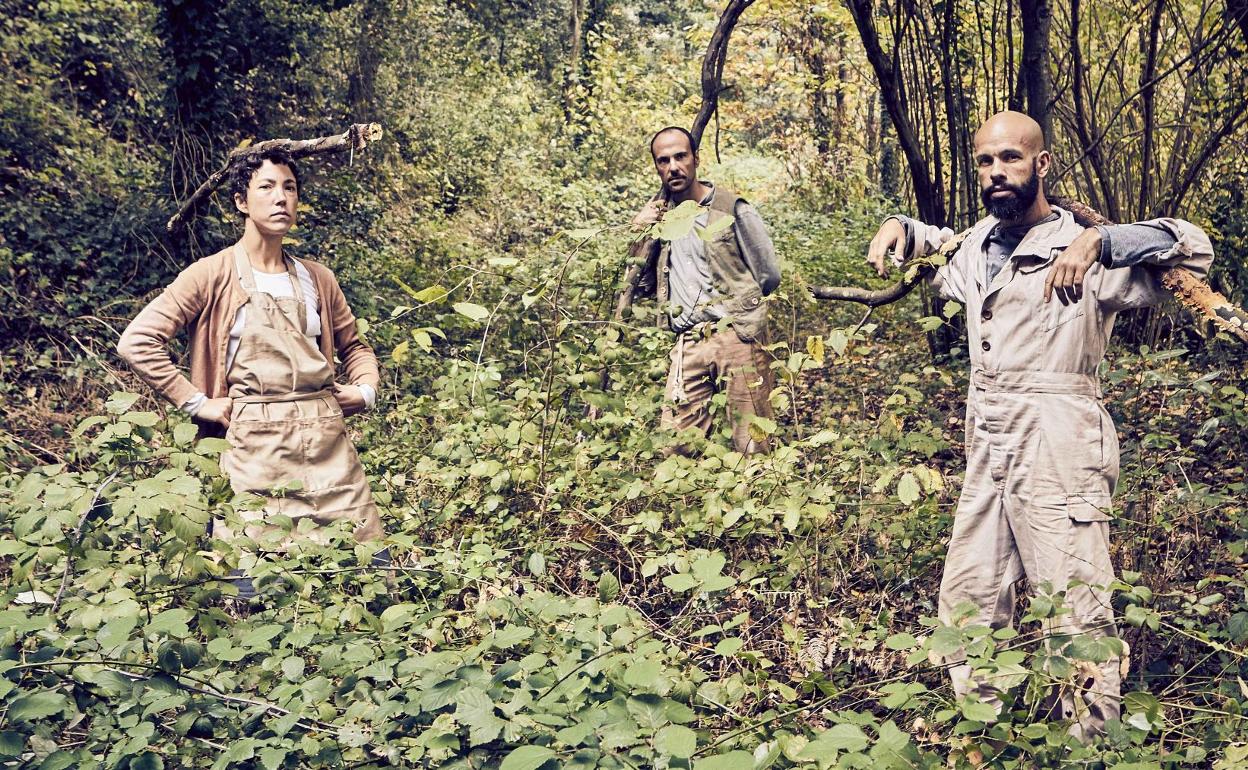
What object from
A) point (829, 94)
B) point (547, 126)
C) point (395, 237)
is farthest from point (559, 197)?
point (829, 94)

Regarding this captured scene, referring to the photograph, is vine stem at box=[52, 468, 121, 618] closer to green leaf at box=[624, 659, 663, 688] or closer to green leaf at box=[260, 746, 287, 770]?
green leaf at box=[260, 746, 287, 770]

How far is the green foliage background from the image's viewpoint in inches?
91.0

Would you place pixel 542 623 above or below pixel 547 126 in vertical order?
below

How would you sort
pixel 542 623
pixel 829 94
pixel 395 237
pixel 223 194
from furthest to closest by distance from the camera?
pixel 829 94
pixel 395 237
pixel 223 194
pixel 542 623

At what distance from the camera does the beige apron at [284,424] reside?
12.1 ft

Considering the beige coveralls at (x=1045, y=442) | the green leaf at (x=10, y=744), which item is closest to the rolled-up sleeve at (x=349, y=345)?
the green leaf at (x=10, y=744)

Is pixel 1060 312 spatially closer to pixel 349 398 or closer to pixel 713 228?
pixel 713 228

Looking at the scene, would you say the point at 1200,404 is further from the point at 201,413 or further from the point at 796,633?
the point at 201,413

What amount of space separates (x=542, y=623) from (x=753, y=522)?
5.97 feet

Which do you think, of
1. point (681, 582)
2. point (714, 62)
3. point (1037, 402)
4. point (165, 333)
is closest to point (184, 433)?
point (165, 333)

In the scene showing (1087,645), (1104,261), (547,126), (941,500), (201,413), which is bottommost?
(941,500)

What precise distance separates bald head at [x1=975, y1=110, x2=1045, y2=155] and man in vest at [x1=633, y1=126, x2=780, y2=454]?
1.99 metres

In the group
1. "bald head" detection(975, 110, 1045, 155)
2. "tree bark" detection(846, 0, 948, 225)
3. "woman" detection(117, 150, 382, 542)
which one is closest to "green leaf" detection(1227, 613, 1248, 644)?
"bald head" detection(975, 110, 1045, 155)

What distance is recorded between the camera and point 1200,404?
22.8 feet
